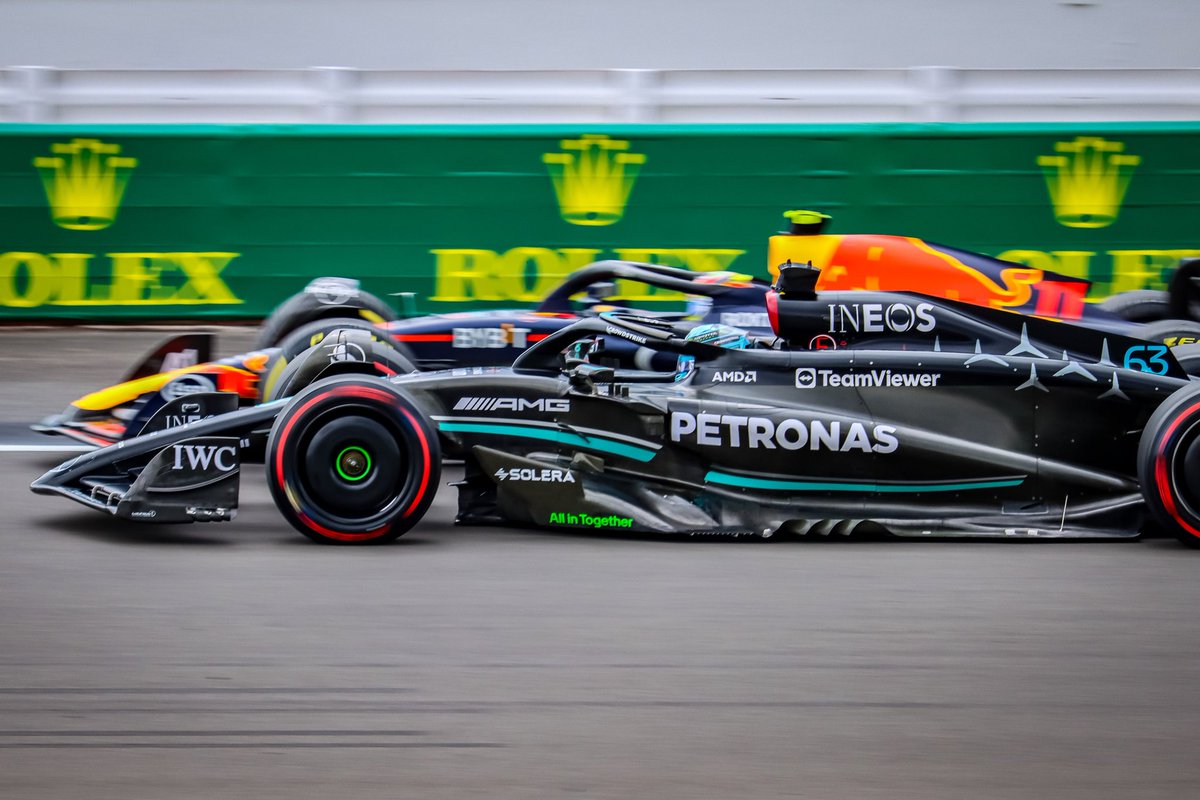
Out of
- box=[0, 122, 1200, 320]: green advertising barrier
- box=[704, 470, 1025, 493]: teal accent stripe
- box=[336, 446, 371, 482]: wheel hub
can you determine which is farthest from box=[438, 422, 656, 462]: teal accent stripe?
box=[0, 122, 1200, 320]: green advertising barrier

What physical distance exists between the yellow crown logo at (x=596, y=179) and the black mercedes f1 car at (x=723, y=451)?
14.5ft

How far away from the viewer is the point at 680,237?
9891mm

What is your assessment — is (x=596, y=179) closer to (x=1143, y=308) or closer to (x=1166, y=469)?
(x=1143, y=308)

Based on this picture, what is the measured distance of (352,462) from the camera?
5.17m

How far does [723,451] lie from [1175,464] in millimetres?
1573

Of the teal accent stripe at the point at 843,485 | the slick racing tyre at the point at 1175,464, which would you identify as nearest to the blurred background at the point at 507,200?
the teal accent stripe at the point at 843,485

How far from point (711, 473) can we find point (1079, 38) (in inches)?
485

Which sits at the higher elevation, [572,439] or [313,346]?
[313,346]

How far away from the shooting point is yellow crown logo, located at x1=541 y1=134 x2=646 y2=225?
984 centimetres

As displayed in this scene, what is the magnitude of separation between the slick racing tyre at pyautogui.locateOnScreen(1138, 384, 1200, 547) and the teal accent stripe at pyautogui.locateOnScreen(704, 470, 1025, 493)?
0.45 metres

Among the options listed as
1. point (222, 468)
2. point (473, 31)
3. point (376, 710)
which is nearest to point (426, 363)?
point (222, 468)

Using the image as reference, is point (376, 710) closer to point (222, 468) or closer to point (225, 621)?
point (225, 621)

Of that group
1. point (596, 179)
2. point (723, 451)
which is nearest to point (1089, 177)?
point (596, 179)

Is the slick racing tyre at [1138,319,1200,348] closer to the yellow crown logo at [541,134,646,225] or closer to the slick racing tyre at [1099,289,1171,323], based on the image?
the slick racing tyre at [1099,289,1171,323]
